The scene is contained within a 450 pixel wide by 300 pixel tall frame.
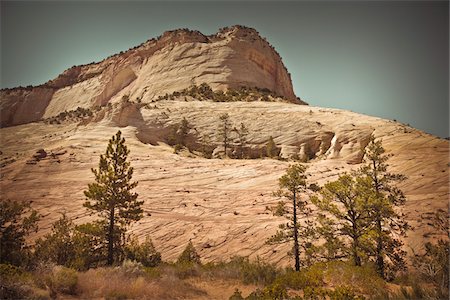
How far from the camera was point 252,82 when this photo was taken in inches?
2584

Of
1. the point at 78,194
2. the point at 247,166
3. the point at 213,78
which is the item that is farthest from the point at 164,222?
the point at 213,78

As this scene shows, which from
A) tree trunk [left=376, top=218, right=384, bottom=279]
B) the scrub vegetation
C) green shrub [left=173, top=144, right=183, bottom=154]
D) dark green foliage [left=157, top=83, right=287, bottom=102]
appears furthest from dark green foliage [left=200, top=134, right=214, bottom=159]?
tree trunk [left=376, top=218, right=384, bottom=279]

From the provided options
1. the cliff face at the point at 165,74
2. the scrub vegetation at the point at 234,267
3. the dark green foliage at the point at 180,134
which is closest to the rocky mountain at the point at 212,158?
the cliff face at the point at 165,74

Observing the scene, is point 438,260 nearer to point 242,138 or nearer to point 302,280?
point 302,280

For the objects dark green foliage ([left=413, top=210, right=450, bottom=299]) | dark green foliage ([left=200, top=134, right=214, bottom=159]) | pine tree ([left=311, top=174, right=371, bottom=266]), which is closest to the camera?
dark green foliage ([left=413, top=210, right=450, bottom=299])

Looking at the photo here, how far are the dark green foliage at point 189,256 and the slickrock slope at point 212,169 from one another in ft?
1.77

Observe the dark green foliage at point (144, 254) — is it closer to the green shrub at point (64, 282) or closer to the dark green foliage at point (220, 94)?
the green shrub at point (64, 282)

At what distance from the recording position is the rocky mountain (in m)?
18.0

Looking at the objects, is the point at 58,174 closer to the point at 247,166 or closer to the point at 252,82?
the point at 247,166

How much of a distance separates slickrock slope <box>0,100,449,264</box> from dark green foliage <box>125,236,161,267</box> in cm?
97

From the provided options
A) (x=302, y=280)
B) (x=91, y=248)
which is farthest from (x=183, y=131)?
(x=302, y=280)

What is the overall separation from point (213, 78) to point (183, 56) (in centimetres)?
1221

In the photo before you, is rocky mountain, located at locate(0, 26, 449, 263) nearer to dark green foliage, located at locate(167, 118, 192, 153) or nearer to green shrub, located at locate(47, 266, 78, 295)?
dark green foliage, located at locate(167, 118, 192, 153)

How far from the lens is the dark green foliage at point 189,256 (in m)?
15.4
